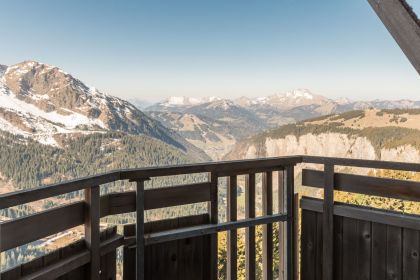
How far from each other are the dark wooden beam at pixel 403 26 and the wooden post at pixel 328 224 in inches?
69.8

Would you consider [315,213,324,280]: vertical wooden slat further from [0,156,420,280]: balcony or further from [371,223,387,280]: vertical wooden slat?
[371,223,387,280]: vertical wooden slat

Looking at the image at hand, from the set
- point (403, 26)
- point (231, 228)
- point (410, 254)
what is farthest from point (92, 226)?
point (410, 254)

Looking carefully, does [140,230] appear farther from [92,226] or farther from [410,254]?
[410,254]

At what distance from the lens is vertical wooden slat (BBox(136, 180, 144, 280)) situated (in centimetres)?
259

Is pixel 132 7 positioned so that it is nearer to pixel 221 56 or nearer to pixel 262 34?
pixel 221 56

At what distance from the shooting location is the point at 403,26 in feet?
4.74

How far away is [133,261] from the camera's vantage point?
2.65 meters

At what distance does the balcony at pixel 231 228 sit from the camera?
2.24 metres

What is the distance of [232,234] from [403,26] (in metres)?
2.01

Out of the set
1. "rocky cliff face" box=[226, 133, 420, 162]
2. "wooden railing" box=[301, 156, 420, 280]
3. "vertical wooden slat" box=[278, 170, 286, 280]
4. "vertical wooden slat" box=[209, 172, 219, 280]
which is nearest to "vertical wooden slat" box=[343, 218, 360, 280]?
"wooden railing" box=[301, 156, 420, 280]

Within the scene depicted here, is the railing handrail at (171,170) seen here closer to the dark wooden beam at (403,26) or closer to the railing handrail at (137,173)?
the railing handrail at (137,173)

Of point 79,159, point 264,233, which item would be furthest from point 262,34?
point 264,233

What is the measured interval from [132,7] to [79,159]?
7282cm

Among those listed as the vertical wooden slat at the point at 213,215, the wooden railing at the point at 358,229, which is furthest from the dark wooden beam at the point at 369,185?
the vertical wooden slat at the point at 213,215
